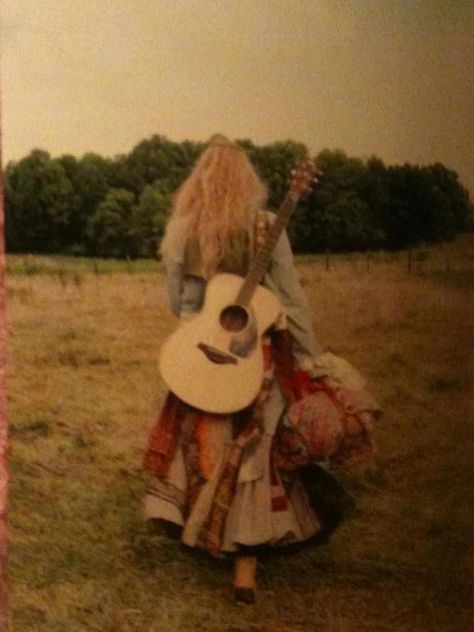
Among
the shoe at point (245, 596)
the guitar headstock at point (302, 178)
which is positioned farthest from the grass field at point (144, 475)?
the guitar headstock at point (302, 178)

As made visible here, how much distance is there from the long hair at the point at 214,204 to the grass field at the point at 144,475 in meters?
0.08

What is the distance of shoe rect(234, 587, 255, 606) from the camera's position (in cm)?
170

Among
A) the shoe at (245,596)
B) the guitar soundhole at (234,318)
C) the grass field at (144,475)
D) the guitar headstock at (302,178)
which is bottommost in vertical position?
the shoe at (245,596)

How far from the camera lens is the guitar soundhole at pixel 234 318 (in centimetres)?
166

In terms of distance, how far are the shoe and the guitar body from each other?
1.04 ft

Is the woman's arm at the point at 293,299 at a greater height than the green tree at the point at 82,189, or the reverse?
the green tree at the point at 82,189

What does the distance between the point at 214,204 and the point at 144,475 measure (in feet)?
1.61

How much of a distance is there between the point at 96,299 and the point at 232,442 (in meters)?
0.34

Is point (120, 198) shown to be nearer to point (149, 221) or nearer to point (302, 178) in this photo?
point (149, 221)

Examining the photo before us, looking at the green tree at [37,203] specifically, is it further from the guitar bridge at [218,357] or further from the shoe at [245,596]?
the shoe at [245,596]

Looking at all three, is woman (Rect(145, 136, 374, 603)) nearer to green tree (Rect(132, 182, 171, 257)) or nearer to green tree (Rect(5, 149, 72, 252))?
green tree (Rect(132, 182, 171, 257))

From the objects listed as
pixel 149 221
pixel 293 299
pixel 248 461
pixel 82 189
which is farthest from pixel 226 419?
pixel 82 189

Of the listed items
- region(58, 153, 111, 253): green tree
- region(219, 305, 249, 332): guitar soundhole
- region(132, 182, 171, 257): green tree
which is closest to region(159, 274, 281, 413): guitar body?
region(219, 305, 249, 332): guitar soundhole

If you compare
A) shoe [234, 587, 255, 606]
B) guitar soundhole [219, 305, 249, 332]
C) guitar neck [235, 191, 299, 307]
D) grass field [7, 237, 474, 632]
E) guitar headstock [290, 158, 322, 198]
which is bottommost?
shoe [234, 587, 255, 606]
